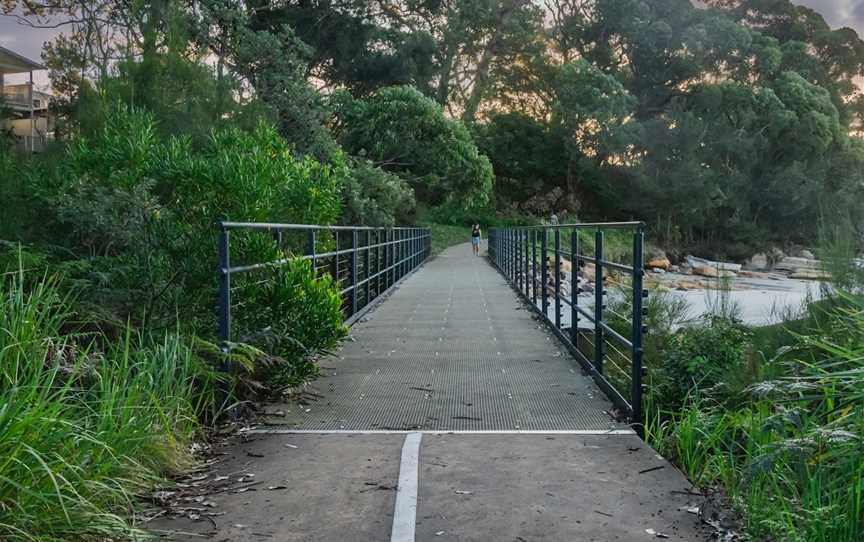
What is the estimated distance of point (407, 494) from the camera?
3.57 meters

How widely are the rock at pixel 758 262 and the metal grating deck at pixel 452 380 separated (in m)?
36.8

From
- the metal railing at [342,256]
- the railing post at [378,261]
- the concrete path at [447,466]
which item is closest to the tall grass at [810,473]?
the concrete path at [447,466]

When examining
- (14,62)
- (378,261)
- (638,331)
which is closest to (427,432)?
(638,331)

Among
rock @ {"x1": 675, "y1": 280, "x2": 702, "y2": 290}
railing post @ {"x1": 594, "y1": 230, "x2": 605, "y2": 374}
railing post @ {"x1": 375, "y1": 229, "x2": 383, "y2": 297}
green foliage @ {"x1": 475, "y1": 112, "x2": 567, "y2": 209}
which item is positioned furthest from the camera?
green foliage @ {"x1": 475, "y1": 112, "x2": 567, "y2": 209}

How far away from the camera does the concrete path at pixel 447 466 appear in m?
3.22

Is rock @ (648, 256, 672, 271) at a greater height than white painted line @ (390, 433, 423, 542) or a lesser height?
lesser

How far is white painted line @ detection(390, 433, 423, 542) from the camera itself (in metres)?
3.15

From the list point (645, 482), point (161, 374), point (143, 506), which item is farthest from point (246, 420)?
point (645, 482)

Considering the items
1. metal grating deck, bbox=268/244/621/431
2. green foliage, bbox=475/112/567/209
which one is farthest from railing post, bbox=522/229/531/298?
green foliage, bbox=475/112/567/209

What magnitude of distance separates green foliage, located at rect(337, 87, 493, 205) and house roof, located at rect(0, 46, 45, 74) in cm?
862

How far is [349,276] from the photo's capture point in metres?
10.2

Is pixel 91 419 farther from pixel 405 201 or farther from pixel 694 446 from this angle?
pixel 405 201

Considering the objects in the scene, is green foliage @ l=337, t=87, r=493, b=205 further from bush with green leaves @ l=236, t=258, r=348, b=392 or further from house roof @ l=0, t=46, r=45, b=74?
bush with green leaves @ l=236, t=258, r=348, b=392

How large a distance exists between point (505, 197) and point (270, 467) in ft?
152
